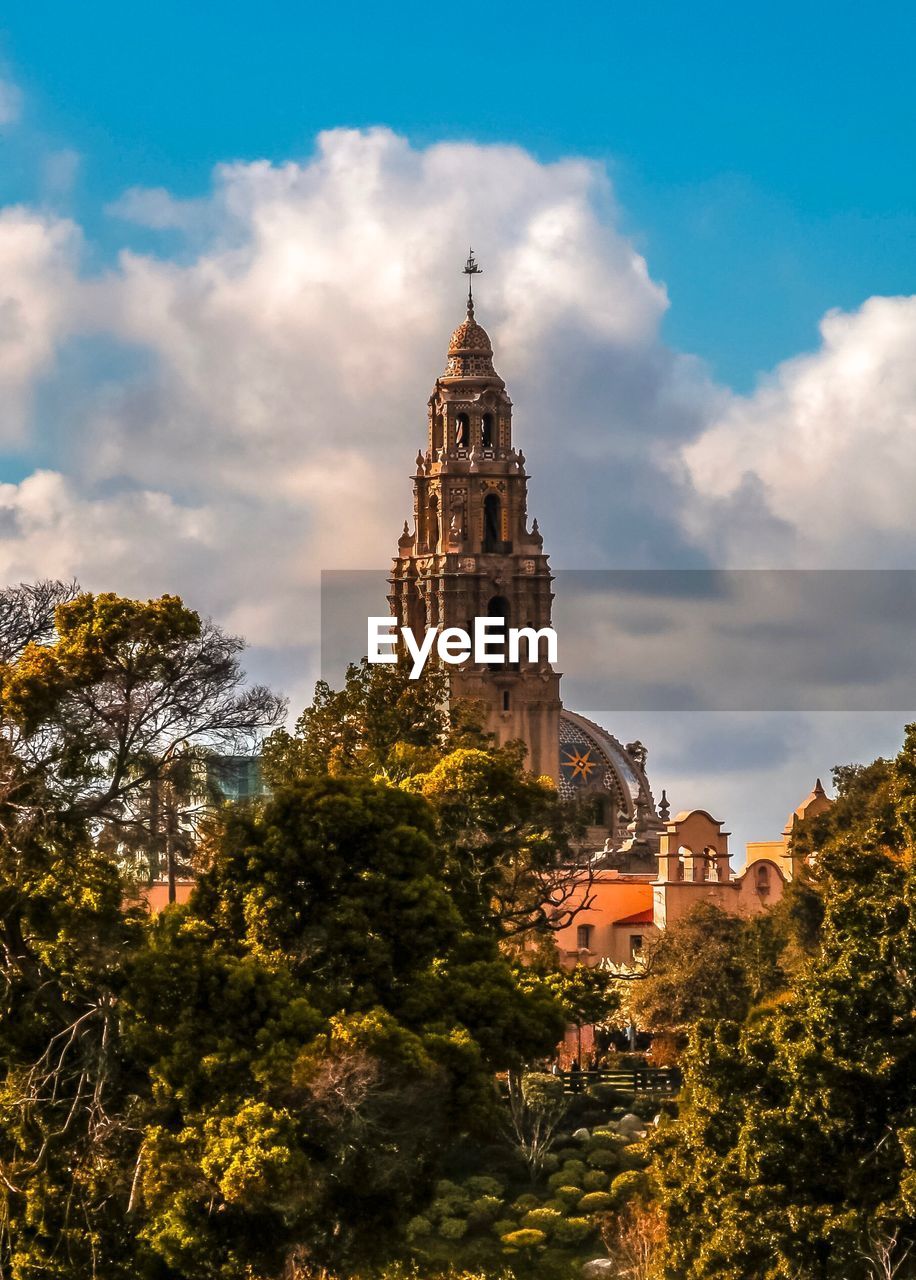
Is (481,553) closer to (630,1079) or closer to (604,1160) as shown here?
(630,1079)

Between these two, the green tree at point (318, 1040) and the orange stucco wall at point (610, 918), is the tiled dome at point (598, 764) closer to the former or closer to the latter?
the orange stucco wall at point (610, 918)

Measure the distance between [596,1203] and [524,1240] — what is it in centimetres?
198

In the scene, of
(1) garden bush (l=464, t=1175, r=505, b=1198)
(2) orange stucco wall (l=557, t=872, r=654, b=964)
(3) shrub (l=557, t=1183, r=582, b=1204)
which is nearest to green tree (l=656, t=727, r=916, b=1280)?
(3) shrub (l=557, t=1183, r=582, b=1204)

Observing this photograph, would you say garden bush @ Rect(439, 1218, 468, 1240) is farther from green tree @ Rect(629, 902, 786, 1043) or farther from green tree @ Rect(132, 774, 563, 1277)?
green tree @ Rect(629, 902, 786, 1043)

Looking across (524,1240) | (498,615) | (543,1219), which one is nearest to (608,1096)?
(543,1219)

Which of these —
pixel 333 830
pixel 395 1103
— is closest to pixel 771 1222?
pixel 395 1103

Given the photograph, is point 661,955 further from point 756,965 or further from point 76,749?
point 76,749

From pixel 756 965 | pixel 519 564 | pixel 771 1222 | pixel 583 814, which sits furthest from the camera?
pixel 519 564

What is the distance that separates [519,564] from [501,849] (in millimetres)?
62820

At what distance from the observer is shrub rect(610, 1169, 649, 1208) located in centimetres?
4678

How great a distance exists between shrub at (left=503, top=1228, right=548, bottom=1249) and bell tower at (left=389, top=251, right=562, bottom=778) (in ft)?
209

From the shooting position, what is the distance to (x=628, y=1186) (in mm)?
47312

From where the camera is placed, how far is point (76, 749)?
36469mm

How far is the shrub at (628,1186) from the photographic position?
153ft
